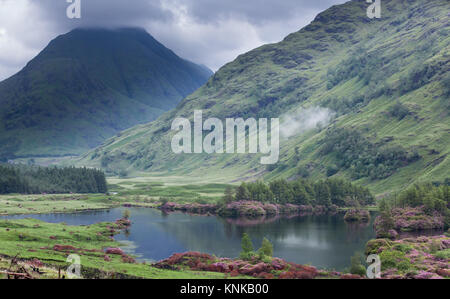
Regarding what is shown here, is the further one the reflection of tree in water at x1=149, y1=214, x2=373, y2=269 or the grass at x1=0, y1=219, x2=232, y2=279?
the reflection of tree in water at x1=149, y1=214, x2=373, y2=269

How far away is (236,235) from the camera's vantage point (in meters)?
147

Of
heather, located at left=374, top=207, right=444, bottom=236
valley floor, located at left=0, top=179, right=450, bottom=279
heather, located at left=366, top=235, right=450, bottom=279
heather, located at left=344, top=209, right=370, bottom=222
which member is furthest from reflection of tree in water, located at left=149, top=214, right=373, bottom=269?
valley floor, located at left=0, top=179, right=450, bottom=279

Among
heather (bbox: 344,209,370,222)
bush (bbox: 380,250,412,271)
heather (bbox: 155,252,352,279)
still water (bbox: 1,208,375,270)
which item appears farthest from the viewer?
heather (bbox: 344,209,370,222)

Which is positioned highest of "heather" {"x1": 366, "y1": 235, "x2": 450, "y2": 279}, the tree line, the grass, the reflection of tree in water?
the tree line

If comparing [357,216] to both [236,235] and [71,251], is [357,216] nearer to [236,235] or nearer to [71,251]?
[236,235]

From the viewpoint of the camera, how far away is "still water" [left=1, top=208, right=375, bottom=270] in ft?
382

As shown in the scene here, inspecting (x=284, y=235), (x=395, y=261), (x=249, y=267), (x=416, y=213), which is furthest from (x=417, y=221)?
(x=249, y=267)

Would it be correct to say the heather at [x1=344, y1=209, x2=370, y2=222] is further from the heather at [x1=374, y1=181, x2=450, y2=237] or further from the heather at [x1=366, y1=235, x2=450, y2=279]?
the heather at [x1=366, y1=235, x2=450, y2=279]

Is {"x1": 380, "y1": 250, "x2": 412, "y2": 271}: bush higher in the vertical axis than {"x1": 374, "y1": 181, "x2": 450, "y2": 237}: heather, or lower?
lower

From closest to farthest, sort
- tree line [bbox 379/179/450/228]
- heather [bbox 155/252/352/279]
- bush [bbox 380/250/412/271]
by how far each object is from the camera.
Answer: heather [bbox 155/252/352/279], bush [bbox 380/250/412/271], tree line [bbox 379/179/450/228]

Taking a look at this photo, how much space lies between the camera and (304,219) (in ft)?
632
